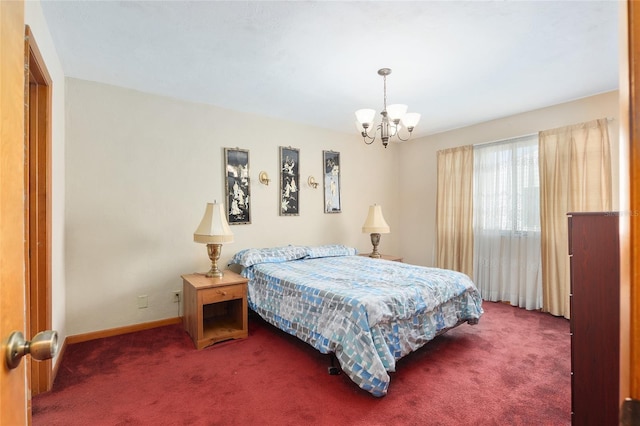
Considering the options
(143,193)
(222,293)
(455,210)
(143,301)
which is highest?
(143,193)

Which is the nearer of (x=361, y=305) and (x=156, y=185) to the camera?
(x=361, y=305)

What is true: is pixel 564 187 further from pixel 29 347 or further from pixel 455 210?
pixel 29 347

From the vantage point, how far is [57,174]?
251 cm

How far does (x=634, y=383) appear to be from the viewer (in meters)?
0.47

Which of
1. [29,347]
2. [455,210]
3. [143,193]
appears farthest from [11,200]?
[455,210]

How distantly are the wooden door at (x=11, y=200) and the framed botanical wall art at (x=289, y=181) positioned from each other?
11.2 feet

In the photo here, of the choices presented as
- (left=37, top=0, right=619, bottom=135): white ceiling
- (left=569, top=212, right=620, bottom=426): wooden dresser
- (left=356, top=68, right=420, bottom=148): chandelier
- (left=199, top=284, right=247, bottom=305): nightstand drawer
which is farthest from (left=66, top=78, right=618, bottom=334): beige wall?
(left=569, top=212, right=620, bottom=426): wooden dresser

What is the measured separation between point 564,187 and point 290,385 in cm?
353

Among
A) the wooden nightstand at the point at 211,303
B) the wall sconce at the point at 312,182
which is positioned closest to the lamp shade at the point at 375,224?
the wall sconce at the point at 312,182

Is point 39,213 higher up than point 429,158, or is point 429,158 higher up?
point 429,158

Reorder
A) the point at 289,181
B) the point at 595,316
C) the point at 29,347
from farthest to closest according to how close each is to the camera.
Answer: the point at 289,181 → the point at 595,316 → the point at 29,347

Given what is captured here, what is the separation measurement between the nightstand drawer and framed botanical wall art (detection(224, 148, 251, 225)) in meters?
0.98

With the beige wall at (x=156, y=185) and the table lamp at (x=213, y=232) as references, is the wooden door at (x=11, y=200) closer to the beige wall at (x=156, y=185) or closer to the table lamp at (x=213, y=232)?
the table lamp at (x=213, y=232)

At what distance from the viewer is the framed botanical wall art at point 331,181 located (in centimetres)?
455
